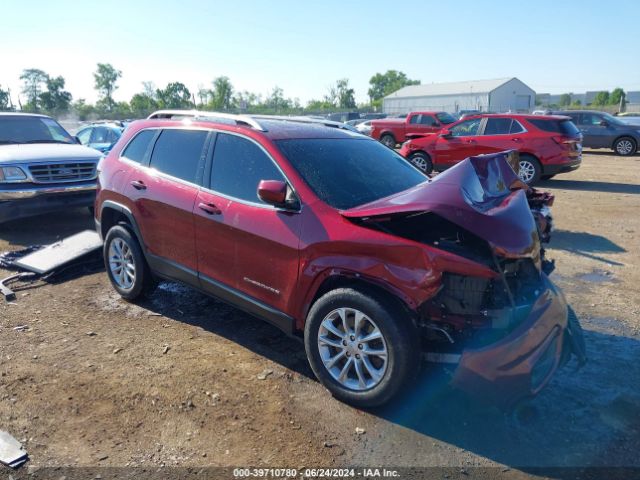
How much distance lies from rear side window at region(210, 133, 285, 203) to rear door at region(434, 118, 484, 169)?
31.2ft

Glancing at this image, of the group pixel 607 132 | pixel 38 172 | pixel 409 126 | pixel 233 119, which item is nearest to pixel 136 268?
pixel 233 119

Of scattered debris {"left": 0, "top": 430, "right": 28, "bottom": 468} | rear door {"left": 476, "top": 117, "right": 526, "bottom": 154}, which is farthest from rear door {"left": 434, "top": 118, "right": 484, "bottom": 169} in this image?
scattered debris {"left": 0, "top": 430, "right": 28, "bottom": 468}

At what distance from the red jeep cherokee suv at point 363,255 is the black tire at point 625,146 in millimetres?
18125

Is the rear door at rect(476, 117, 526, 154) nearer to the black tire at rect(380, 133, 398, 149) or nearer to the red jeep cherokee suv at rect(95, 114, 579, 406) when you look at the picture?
the red jeep cherokee suv at rect(95, 114, 579, 406)

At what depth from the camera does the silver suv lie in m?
7.45

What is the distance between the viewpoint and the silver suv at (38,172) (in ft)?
24.4

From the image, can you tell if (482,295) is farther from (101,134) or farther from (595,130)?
(595,130)

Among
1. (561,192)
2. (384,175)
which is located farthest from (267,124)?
(561,192)

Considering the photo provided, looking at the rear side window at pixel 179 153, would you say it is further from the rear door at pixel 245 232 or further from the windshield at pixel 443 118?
the windshield at pixel 443 118

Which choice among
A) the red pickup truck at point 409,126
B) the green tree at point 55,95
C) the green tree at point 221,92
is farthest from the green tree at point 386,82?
the red pickup truck at point 409,126

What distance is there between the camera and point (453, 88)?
76812 millimetres

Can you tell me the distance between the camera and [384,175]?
13.9ft

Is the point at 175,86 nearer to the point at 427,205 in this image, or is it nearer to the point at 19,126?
the point at 19,126

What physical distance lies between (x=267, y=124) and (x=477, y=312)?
2.34 metres
